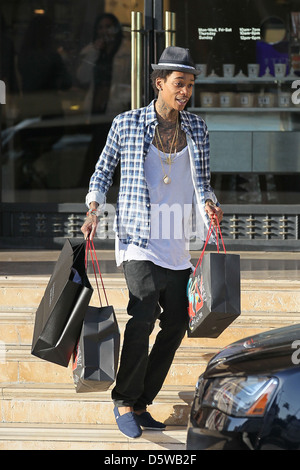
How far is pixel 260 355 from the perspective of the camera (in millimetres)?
3744

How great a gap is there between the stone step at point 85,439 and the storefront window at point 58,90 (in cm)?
439

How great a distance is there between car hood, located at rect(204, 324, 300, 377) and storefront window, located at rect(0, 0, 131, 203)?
5.24 metres

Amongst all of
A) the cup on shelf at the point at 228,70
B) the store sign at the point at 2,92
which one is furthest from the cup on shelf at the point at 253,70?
the store sign at the point at 2,92

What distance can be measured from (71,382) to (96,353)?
4.09ft

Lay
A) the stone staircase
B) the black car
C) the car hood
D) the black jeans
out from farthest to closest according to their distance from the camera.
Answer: the stone staircase < the black jeans < the car hood < the black car

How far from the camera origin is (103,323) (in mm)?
4441

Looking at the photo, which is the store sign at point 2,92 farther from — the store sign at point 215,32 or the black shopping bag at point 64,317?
the black shopping bag at point 64,317

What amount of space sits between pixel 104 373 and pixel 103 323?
0.26 metres

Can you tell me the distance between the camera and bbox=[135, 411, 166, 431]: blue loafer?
4.94 m

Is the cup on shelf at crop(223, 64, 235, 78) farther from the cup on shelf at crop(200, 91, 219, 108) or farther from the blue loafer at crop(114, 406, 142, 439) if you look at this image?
the blue loafer at crop(114, 406, 142, 439)

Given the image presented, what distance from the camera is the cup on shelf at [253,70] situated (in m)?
8.80

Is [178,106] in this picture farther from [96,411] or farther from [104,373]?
[96,411]

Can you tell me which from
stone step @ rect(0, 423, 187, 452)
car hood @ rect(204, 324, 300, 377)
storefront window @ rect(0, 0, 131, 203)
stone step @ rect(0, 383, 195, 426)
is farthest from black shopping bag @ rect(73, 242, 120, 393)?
storefront window @ rect(0, 0, 131, 203)

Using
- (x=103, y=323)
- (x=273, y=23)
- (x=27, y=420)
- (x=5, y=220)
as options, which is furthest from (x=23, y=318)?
(x=273, y=23)
